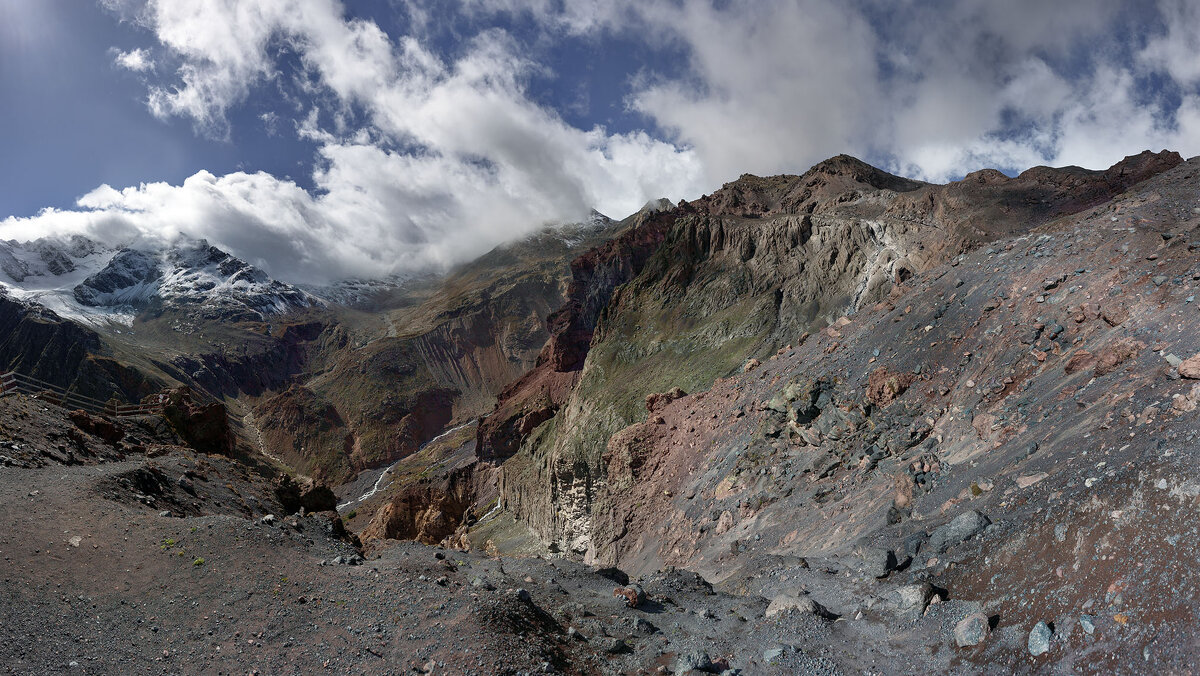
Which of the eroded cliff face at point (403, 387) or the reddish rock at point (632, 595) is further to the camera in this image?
the eroded cliff face at point (403, 387)

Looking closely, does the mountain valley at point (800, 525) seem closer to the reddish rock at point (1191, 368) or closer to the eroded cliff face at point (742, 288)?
the reddish rock at point (1191, 368)

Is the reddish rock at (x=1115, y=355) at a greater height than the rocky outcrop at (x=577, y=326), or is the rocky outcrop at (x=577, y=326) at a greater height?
the rocky outcrop at (x=577, y=326)

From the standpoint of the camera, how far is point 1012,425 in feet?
42.9

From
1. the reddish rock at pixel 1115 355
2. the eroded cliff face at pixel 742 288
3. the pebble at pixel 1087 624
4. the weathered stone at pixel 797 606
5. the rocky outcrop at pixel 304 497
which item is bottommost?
the rocky outcrop at pixel 304 497

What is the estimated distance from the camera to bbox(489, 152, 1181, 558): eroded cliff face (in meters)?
44.4

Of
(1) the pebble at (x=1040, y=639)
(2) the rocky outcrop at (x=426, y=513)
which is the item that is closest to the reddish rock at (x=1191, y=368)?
(1) the pebble at (x=1040, y=639)

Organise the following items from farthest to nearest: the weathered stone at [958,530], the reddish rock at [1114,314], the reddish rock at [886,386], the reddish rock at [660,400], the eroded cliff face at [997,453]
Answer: the reddish rock at [660,400] → the reddish rock at [886,386] → the reddish rock at [1114,314] → the weathered stone at [958,530] → the eroded cliff face at [997,453]

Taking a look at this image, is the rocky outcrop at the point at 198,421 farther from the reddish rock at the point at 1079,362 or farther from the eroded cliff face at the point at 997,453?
the reddish rock at the point at 1079,362

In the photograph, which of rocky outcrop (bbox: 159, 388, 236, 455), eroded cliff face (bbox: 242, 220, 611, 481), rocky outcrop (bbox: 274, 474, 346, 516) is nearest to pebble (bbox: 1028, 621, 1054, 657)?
rocky outcrop (bbox: 274, 474, 346, 516)

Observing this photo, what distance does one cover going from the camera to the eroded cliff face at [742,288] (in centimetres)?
4438

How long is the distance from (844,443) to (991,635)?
10527 mm

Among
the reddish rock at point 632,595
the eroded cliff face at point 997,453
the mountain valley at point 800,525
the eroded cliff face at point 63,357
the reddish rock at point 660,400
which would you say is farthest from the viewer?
the eroded cliff face at point 63,357

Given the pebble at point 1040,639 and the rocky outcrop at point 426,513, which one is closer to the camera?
the pebble at point 1040,639

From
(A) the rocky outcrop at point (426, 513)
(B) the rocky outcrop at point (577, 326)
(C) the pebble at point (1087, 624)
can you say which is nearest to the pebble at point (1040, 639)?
(C) the pebble at point (1087, 624)
